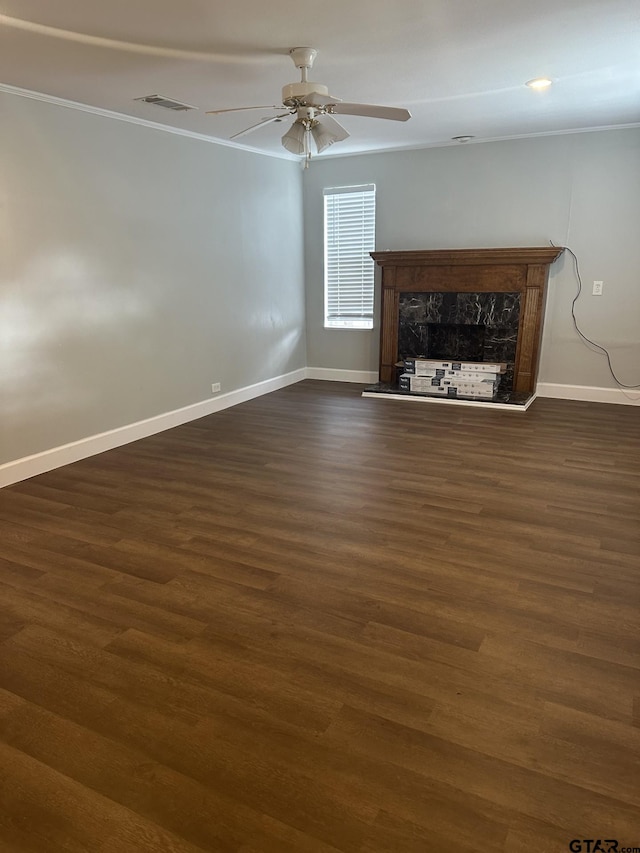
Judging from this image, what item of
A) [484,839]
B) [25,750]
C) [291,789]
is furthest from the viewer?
[25,750]

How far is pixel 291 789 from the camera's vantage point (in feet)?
5.32

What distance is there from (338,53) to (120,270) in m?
2.33

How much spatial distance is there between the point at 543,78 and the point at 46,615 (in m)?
4.13

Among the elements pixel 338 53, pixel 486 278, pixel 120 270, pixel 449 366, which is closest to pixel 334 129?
pixel 338 53

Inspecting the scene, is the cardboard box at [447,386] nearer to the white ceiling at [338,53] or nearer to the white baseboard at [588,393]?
the white baseboard at [588,393]

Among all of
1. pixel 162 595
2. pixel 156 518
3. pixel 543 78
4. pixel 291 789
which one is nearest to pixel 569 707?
pixel 291 789

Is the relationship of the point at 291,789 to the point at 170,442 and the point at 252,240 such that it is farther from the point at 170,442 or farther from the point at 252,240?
the point at 252,240

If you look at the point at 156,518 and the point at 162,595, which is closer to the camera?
the point at 162,595

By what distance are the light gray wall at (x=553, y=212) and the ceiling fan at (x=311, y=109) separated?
2986mm

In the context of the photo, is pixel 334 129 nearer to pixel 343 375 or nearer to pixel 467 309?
pixel 467 309

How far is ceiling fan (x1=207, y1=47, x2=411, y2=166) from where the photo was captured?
306cm

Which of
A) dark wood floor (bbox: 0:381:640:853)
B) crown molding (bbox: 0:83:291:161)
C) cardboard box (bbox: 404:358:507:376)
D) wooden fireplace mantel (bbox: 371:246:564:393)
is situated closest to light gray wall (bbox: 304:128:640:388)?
wooden fireplace mantel (bbox: 371:246:564:393)

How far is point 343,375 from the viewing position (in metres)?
7.09

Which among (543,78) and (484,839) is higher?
(543,78)
